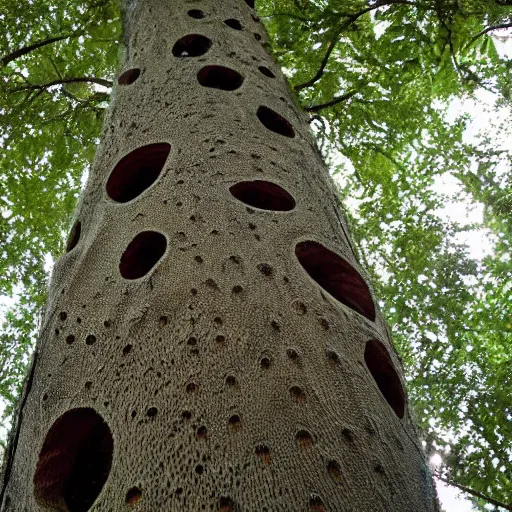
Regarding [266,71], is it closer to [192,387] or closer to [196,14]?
[196,14]

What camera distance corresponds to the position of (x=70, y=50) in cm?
736

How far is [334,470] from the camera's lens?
1.28 metres

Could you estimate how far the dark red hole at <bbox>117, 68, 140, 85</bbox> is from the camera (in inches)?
128

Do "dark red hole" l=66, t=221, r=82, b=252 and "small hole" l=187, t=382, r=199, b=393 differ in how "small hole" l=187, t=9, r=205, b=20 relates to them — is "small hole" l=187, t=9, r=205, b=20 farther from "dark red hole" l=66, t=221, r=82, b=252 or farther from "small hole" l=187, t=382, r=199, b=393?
"small hole" l=187, t=382, r=199, b=393

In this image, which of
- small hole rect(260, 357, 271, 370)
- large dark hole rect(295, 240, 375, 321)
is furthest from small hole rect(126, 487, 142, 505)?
large dark hole rect(295, 240, 375, 321)

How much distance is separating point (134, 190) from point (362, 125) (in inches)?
179

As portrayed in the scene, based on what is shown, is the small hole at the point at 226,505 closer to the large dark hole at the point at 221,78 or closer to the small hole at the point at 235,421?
the small hole at the point at 235,421

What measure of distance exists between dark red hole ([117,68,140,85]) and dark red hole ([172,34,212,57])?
0.26 m

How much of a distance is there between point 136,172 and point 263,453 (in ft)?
5.39

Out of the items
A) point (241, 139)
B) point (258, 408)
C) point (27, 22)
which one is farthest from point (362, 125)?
point (258, 408)

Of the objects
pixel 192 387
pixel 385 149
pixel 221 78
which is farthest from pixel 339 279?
pixel 385 149

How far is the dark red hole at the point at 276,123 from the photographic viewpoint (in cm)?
284

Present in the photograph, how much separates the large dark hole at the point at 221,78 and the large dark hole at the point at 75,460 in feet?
6.47

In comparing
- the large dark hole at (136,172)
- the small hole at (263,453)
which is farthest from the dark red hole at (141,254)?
the small hole at (263,453)
